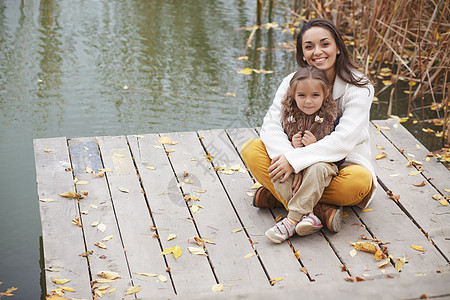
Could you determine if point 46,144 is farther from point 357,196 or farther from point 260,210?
point 357,196

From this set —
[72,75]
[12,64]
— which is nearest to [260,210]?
[72,75]

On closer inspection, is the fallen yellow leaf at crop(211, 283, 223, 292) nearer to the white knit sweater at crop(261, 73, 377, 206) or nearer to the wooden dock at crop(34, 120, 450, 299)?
the wooden dock at crop(34, 120, 450, 299)

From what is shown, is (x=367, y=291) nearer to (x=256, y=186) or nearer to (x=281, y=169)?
(x=281, y=169)

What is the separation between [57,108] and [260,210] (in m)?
2.03

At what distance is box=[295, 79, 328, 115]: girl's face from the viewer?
99.7 inches

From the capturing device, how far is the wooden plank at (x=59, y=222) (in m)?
2.33

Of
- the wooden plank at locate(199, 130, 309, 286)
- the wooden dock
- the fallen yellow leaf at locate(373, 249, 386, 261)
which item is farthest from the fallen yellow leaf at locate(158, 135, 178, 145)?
the fallen yellow leaf at locate(373, 249, 386, 261)

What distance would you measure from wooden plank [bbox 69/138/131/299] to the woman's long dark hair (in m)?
1.09

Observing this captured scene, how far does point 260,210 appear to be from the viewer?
280 centimetres

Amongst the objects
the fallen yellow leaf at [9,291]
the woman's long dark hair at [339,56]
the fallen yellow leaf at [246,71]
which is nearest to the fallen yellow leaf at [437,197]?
the woman's long dark hair at [339,56]

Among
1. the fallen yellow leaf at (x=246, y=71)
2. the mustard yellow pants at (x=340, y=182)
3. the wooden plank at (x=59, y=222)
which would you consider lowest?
the fallen yellow leaf at (x=246, y=71)

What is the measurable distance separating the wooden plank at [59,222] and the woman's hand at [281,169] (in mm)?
833

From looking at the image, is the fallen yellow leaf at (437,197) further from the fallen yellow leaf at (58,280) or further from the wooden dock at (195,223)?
the fallen yellow leaf at (58,280)

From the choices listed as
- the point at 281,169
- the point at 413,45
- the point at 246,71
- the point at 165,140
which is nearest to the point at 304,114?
the point at 281,169
